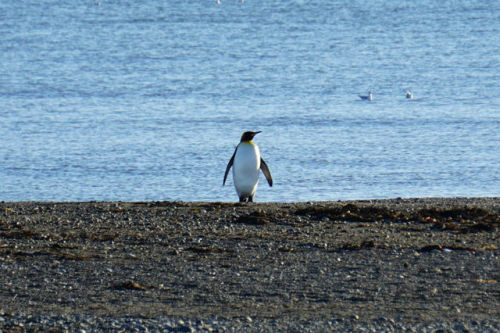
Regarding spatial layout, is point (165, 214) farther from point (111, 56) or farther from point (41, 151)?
point (111, 56)

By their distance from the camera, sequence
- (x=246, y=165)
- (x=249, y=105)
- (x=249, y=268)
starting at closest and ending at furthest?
(x=249, y=268) < (x=246, y=165) < (x=249, y=105)

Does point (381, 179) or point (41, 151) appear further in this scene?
point (41, 151)

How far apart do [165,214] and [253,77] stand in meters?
21.2

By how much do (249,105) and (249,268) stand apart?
18.0 m

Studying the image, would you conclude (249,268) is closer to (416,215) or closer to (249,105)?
(416,215)

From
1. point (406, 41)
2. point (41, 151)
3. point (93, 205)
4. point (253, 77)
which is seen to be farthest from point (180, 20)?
point (93, 205)

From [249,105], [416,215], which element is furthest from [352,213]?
[249,105]

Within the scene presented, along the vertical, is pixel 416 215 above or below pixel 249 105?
above

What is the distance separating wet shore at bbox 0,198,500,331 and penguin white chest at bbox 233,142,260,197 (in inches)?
89.3

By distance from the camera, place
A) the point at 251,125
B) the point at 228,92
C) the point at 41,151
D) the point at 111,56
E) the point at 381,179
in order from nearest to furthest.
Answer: the point at 381,179 < the point at 41,151 < the point at 251,125 < the point at 228,92 < the point at 111,56

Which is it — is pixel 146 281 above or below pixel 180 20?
above

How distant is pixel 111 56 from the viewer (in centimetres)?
3756

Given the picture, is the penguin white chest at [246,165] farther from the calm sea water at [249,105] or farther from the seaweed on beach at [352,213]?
the seaweed on beach at [352,213]

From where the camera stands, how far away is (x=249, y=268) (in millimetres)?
6969
